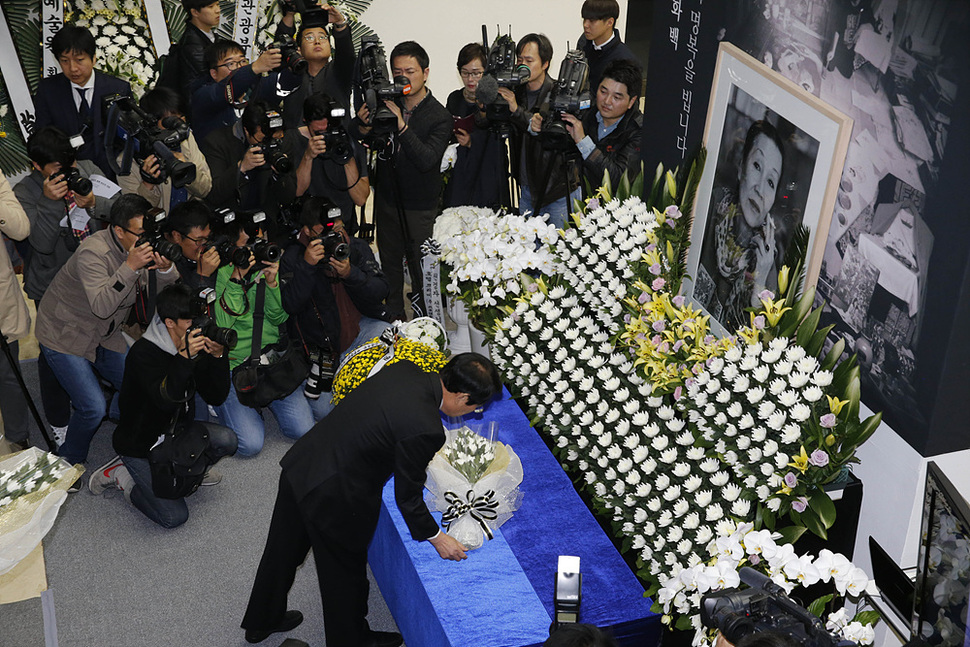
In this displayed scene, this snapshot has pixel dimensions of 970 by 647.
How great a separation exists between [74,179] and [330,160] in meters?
1.34

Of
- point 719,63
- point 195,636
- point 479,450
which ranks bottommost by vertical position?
point 195,636

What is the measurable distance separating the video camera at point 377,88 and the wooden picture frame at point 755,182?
1.92m

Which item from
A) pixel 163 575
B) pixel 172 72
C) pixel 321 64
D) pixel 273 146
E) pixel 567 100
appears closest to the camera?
pixel 163 575

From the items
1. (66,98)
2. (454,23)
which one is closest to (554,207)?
(66,98)

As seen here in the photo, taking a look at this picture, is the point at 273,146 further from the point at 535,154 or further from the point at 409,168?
the point at 535,154

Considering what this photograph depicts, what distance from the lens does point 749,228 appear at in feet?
11.2

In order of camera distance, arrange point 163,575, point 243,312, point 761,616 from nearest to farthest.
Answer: point 761,616, point 163,575, point 243,312

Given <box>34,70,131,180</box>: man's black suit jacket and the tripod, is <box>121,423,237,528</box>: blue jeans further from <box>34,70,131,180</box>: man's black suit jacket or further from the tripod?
<box>34,70,131,180</box>: man's black suit jacket

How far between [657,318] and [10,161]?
18.0ft

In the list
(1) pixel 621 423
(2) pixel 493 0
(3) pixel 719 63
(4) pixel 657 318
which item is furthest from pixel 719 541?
(2) pixel 493 0

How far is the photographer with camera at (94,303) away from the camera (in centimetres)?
440

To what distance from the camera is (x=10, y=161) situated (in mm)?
6883

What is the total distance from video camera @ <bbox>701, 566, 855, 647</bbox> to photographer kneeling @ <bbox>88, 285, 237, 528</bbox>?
2434mm

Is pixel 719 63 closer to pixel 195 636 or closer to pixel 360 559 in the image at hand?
pixel 360 559
